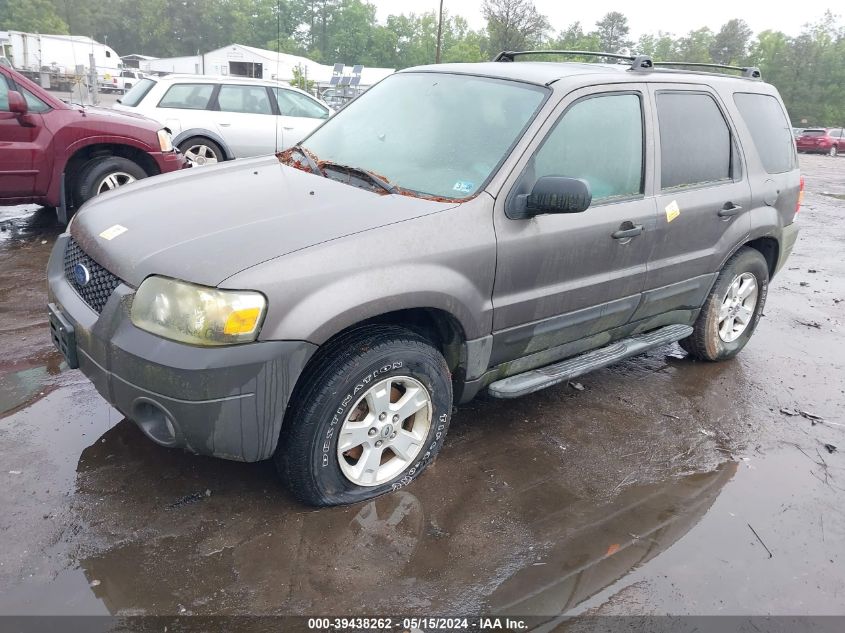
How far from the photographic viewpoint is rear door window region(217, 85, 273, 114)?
9.96m

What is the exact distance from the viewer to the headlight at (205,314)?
7.97ft

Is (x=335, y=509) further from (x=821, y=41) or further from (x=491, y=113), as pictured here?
(x=821, y=41)

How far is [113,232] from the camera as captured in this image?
2906 millimetres

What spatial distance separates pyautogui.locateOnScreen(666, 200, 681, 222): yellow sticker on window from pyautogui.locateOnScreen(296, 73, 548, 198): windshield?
103 centimetres

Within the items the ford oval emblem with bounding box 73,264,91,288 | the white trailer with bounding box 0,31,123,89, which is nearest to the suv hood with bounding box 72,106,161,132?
the ford oval emblem with bounding box 73,264,91,288

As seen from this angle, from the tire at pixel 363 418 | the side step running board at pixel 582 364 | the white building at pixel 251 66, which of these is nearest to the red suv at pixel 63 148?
the tire at pixel 363 418

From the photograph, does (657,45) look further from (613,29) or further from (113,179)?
(113,179)

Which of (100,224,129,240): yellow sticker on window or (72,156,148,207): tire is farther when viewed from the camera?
(72,156,148,207): tire

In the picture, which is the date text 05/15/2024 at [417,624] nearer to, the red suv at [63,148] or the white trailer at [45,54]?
the red suv at [63,148]

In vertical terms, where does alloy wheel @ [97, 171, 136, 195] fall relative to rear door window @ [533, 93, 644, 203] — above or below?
below

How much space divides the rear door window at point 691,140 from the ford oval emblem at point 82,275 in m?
2.99

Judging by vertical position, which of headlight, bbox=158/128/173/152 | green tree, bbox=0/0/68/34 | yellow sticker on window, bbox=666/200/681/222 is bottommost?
headlight, bbox=158/128/173/152

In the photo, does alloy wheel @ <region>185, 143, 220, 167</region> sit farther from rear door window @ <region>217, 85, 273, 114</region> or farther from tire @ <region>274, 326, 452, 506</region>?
tire @ <region>274, 326, 452, 506</region>

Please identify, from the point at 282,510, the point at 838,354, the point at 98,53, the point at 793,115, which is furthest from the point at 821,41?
the point at 282,510
